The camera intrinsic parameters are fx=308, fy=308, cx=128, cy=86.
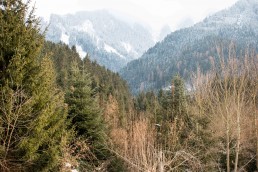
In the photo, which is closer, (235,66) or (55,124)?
(55,124)

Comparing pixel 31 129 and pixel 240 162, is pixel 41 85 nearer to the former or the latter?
pixel 31 129

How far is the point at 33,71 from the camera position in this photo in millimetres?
9195

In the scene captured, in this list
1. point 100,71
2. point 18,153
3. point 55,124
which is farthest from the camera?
point 100,71

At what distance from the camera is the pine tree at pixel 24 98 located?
8.28m

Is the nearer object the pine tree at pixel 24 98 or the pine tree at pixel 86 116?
the pine tree at pixel 24 98

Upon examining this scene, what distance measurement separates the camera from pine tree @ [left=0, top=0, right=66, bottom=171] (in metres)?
8.28

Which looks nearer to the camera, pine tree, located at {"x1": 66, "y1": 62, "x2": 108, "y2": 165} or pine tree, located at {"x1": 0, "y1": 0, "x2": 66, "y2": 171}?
pine tree, located at {"x1": 0, "y1": 0, "x2": 66, "y2": 171}

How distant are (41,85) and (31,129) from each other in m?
1.34

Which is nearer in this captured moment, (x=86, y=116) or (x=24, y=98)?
(x=24, y=98)

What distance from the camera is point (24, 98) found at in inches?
340

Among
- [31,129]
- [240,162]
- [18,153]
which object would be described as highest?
[31,129]

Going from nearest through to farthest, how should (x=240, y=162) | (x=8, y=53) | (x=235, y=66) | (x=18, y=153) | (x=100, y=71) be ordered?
1. (x=18, y=153)
2. (x=8, y=53)
3. (x=235, y=66)
4. (x=240, y=162)
5. (x=100, y=71)

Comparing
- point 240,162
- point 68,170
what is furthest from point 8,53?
point 240,162

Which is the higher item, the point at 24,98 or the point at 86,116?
the point at 24,98
